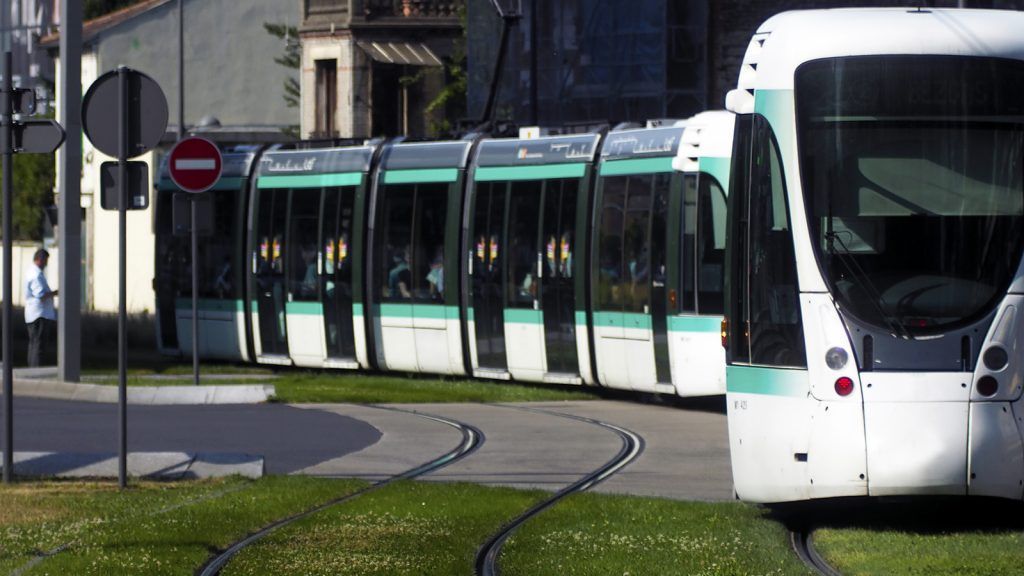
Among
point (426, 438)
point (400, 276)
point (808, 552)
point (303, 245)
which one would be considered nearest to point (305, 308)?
point (303, 245)

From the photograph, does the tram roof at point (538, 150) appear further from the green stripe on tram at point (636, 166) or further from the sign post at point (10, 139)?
the sign post at point (10, 139)

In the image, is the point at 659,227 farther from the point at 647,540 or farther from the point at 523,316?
the point at 647,540

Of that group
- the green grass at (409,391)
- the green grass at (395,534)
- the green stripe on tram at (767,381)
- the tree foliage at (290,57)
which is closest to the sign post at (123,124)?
the green grass at (395,534)

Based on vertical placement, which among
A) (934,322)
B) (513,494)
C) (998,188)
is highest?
(998,188)

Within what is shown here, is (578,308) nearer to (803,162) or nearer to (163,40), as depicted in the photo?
(803,162)

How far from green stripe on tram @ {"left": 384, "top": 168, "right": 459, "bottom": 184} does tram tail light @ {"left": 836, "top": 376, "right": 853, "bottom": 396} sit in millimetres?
13251

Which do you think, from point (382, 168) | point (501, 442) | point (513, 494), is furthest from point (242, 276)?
point (513, 494)

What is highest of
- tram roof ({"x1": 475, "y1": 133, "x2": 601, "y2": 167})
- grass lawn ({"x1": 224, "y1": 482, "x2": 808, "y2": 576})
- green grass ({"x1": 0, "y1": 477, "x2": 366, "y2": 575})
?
tram roof ({"x1": 475, "y1": 133, "x2": 601, "y2": 167})

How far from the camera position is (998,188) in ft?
34.6

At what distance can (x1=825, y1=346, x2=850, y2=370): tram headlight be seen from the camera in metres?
10.2

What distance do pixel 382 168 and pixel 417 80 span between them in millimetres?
26828

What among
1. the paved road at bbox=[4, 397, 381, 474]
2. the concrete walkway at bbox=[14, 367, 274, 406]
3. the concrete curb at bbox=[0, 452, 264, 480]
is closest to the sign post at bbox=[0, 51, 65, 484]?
the concrete curb at bbox=[0, 452, 264, 480]

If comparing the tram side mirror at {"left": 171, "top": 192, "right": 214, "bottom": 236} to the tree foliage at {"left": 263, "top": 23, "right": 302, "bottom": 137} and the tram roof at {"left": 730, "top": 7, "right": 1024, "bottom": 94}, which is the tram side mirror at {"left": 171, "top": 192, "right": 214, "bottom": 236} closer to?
the tram roof at {"left": 730, "top": 7, "right": 1024, "bottom": 94}

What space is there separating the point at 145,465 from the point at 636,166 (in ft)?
26.7
